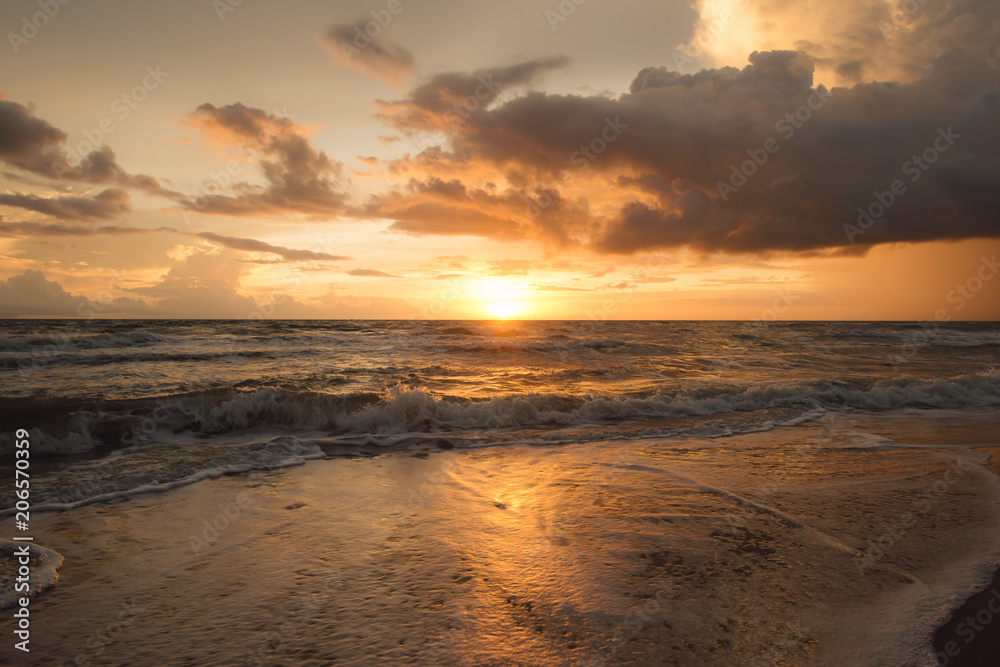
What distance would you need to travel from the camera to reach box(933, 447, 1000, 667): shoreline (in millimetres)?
2791

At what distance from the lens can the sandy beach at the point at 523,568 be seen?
2.88 m

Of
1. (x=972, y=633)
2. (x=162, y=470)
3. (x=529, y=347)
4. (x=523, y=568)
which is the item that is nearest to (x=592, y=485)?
(x=523, y=568)

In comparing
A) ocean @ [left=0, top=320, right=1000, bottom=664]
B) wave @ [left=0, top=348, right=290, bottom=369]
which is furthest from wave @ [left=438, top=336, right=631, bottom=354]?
ocean @ [left=0, top=320, right=1000, bottom=664]

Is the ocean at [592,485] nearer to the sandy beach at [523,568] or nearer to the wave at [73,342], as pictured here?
the sandy beach at [523,568]

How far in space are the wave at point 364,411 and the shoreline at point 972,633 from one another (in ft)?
24.5

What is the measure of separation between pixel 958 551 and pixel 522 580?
152 inches

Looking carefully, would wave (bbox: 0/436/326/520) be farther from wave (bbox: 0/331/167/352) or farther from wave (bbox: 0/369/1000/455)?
wave (bbox: 0/331/167/352)

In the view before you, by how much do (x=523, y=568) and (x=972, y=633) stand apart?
2.90 meters

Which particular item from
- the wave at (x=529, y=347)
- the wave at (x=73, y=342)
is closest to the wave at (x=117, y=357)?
the wave at (x=73, y=342)

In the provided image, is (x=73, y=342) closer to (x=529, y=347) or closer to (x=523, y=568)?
(x=529, y=347)

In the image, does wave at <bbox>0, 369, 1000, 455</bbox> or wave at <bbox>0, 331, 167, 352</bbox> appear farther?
wave at <bbox>0, 331, 167, 352</bbox>

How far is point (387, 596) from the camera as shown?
3.41 m

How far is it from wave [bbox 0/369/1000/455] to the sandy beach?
12.2ft

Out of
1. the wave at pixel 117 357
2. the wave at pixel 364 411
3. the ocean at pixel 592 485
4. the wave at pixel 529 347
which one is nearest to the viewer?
the ocean at pixel 592 485
